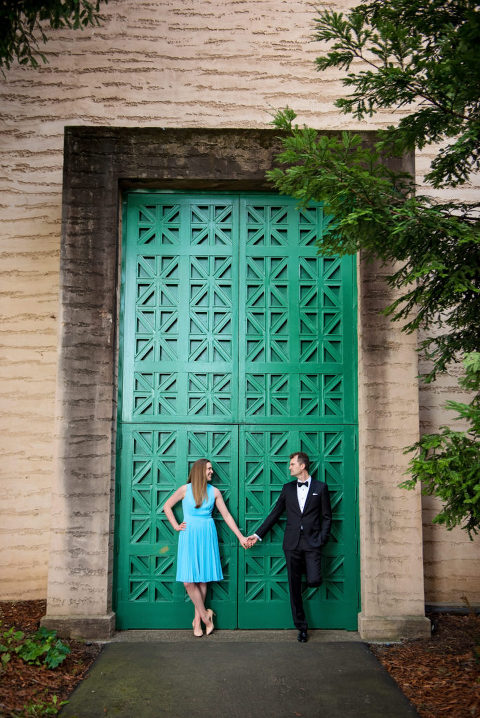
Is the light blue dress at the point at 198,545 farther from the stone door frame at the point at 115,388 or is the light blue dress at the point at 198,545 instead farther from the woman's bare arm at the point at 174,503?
the stone door frame at the point at 115,388

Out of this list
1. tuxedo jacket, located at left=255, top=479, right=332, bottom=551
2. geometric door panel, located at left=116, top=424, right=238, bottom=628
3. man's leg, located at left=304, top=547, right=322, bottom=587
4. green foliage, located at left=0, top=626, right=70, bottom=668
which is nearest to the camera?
green foliage, located at left=0, top=626, right=70, bottom=668

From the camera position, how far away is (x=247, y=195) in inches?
303

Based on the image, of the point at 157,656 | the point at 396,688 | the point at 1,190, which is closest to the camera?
the point at 396,688

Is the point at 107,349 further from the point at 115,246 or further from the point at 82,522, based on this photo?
the point at 82,522

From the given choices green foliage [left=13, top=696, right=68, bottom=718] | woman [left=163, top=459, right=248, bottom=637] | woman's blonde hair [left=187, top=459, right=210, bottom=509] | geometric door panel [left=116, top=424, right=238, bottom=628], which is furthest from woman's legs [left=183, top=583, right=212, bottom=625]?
green foliage [left=13, top=696, right=68, bottom=718]

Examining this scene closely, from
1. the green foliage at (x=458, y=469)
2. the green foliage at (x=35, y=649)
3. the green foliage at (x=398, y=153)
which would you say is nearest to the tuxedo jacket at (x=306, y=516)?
the green foliage at (x=458, y=469)

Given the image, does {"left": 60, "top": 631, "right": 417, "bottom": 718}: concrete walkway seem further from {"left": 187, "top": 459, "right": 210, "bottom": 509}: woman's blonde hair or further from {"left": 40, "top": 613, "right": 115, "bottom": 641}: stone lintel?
{"left": 187, "top": 459, "right": 210, "bottom": 509}: woman's blonde hair

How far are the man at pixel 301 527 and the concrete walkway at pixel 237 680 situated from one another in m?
0.58

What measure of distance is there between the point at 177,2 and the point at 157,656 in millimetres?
8682

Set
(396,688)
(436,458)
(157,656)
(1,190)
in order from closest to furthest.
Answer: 1. (436,458)
2. (396,688)
3. (157,656)
4. (1,190)

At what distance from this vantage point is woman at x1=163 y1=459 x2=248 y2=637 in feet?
22.3

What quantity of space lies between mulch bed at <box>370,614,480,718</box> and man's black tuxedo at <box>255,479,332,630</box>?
939 millimetres

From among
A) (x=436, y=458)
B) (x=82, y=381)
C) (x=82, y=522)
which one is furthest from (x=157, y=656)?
(x=436, y=458)

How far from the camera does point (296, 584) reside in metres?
6.75
